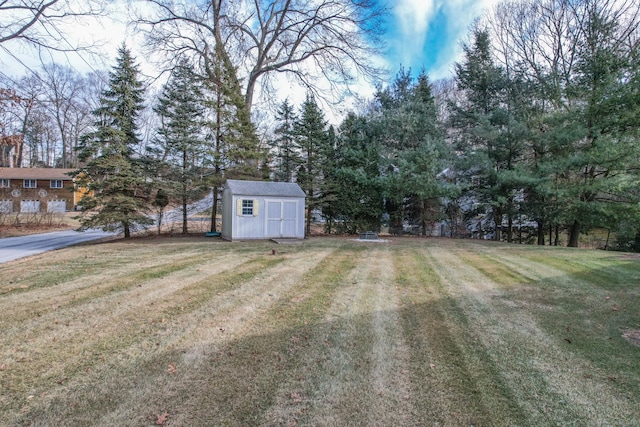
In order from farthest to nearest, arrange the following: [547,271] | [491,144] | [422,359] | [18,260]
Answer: [491,144] → [18,260] → [547,271] → [422,359]

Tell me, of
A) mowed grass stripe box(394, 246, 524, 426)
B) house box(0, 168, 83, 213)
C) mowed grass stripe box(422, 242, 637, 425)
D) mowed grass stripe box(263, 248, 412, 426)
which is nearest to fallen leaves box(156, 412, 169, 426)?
mowed grass stripe box(263, 248, 412, 426)

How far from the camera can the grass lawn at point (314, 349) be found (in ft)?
7.77

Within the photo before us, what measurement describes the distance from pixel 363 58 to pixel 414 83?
316cm

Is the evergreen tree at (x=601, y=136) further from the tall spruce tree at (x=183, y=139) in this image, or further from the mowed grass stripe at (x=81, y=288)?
the tall spruce tree at (x=183, y=139)

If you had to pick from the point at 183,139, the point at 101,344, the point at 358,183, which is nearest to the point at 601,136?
the point at 358,183

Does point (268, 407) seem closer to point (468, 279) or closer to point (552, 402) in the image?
point (552, 402)

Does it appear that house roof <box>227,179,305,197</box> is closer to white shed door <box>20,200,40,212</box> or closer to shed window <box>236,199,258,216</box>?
shed window <box>236,199,258,216</box>

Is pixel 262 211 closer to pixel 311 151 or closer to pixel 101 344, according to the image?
pixel 311 151

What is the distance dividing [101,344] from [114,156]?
10671 mm

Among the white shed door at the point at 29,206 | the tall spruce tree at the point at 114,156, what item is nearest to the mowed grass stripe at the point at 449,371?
the tall spruce tree at the point at 114,156

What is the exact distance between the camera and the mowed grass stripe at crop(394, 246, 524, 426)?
2.34 meters

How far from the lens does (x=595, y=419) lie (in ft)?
7.55

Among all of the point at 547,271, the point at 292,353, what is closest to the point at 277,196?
the point at 547,271

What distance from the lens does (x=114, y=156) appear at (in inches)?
470
